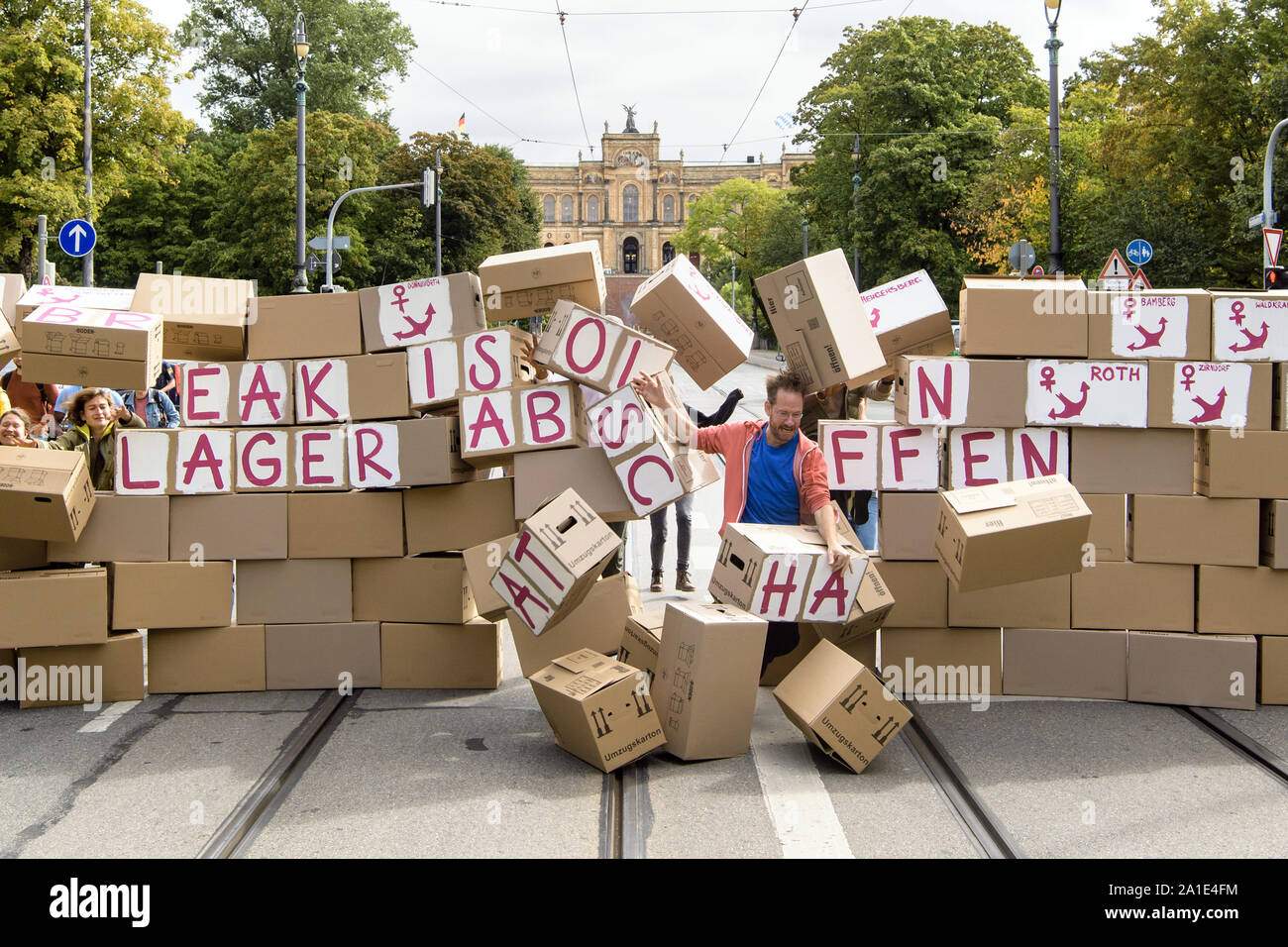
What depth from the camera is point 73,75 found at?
Answer: 31844 millimetres

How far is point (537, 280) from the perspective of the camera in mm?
7223

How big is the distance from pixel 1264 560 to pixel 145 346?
20.6 feet

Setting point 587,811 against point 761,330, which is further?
point 761,330

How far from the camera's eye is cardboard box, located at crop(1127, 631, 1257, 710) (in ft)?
22.5

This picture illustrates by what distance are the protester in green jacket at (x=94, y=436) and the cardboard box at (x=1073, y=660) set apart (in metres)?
5.27

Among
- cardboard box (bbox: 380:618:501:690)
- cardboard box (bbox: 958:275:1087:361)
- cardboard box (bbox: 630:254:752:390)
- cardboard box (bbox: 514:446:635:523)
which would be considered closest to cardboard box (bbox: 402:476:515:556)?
cardboard box (bbox: 514:446:635:523)

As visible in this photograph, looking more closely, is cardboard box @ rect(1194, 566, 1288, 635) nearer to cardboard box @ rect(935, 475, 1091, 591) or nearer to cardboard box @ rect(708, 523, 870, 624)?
cardboard box @ rect(935, 475, 1091, 591)

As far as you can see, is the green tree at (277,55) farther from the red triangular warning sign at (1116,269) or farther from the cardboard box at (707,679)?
the cardboard box at (707,679)

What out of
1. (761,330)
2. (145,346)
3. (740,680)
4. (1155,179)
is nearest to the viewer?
(740,680)

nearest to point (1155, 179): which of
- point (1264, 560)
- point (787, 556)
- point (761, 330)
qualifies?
point (1264, 560)

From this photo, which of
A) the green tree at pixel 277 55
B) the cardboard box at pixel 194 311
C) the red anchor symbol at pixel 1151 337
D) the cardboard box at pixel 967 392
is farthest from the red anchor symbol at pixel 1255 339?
the green tree at pixel 277 55

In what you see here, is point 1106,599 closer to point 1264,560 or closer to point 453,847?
point 1264,560

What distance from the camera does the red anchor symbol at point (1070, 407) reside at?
6.93m

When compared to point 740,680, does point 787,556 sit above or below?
above
